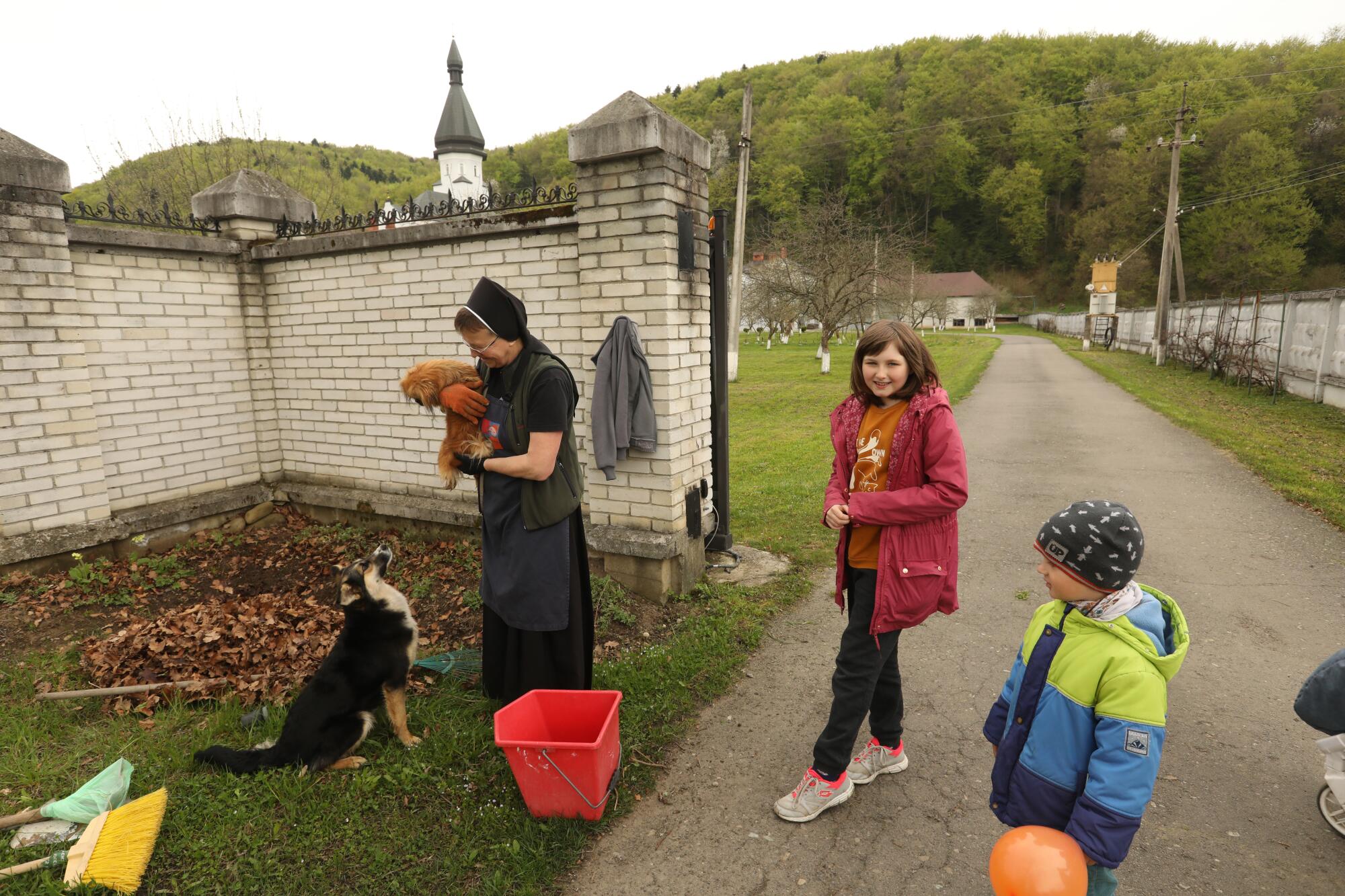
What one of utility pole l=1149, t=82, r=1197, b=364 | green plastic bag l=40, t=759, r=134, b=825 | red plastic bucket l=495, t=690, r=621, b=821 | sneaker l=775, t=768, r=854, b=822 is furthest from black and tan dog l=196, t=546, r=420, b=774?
utility pole l=1149, t=82, r=1197, b=364

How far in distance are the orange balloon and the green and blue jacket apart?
132mm

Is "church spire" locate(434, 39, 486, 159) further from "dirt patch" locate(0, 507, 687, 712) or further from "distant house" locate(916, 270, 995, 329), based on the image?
"dirt patch" locate(0, 507, 687, 712)

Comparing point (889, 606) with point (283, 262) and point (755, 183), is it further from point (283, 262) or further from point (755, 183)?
point (755, 183)

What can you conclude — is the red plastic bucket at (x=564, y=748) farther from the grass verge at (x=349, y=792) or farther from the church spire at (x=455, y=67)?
the church spire at (x=455, y=67)

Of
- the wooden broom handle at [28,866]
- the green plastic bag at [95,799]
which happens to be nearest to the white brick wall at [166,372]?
the green plastic bag at [95,799]

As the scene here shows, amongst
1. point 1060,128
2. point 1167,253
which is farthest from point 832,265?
point 1060,128

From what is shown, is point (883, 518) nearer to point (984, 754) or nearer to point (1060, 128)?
point (984, 754)

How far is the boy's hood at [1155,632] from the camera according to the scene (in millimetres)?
1720

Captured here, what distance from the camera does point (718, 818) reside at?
2.84 m

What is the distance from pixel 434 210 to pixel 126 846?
185 inches

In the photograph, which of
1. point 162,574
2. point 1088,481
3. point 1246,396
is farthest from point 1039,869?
point 1246,396

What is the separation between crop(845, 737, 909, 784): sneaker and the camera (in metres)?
2.98

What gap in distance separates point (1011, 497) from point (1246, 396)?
35.0 ft

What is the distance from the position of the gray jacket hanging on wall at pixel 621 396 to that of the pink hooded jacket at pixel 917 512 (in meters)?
2.17
